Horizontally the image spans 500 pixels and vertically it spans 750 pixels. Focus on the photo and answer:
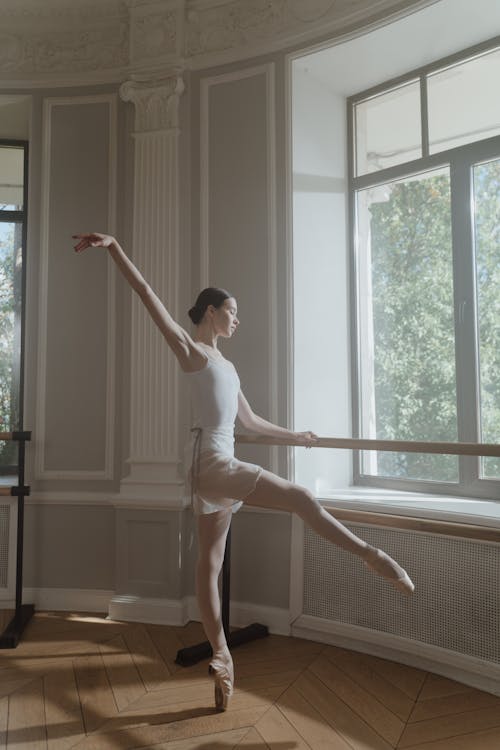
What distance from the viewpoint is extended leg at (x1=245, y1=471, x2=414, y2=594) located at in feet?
6.42

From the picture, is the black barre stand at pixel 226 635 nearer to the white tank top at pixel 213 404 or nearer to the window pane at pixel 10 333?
the white tank top at pixel 213 404

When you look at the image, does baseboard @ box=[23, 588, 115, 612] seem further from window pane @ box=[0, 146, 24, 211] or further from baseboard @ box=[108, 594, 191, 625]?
window pane @ box=[0, 146, 24, 211]

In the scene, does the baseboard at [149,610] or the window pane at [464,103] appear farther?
the baseboard at [149,610]

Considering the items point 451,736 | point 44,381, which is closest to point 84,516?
point 44,381

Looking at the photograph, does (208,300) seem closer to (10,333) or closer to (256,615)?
(256,615)

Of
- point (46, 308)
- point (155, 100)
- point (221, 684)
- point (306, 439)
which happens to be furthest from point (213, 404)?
point (155, 100)

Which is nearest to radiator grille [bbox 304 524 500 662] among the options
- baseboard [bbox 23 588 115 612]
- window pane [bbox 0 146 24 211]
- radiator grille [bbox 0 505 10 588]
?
baseboard [bbox 23 588 115 612]

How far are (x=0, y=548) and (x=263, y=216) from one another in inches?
90.9

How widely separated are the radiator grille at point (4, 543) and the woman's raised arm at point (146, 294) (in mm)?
1859

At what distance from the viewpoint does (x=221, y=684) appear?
2172 mm

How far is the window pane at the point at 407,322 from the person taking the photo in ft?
10.1

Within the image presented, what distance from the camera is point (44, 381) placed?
3.51 metres

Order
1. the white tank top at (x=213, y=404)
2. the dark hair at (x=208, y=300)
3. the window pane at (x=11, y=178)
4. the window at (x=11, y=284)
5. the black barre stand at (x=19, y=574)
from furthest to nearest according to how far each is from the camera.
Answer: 1. the window pane at (x=11, y=178)
2. the window at (x=11, y=284)
3. the black barre stand at (x=19, y=574)
4. the dark hair at (x=208, y=300)
5. the white tank top at (x=213, y=404)

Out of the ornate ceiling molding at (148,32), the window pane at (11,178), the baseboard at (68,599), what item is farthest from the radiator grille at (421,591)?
the window pane at (11,178)
